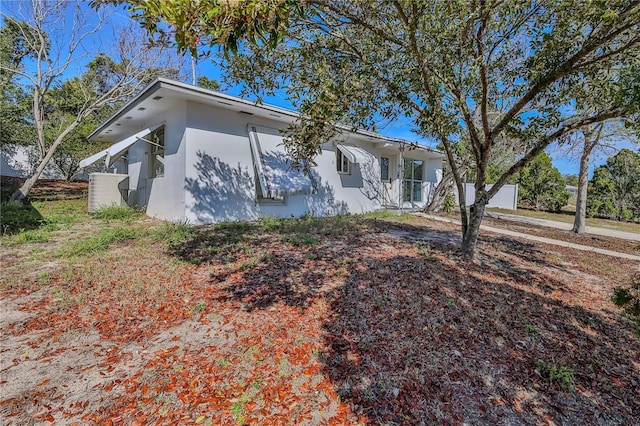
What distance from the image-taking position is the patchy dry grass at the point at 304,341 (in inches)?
107

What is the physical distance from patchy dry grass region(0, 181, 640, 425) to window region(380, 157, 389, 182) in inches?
457

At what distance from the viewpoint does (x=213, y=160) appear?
1038 cm

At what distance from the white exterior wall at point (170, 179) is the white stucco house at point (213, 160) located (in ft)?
0.11

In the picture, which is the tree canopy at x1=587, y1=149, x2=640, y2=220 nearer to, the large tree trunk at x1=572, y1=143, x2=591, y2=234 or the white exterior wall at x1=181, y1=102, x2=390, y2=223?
the large tree trunk at x1=572, y1=143, x2=591, y2=234

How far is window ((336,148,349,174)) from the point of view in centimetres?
1493

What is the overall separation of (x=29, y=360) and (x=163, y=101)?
8.79 meters

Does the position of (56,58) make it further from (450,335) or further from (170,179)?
(450,335)

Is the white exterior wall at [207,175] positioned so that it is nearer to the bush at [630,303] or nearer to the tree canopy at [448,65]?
the tree canopy at [448,65]

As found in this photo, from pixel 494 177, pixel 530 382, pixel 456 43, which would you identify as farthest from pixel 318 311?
pixel 494 177

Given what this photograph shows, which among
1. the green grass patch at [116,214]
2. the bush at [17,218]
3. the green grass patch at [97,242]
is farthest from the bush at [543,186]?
the bush at [17,218]

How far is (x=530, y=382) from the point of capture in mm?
3227

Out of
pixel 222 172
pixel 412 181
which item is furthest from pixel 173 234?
pixel 412 181

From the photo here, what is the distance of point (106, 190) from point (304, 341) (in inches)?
495

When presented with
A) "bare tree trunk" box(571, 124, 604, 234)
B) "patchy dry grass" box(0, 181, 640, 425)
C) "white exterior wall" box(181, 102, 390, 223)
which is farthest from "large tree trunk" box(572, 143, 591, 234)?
"white exterior wall" box(181, 102, 390, 223)
